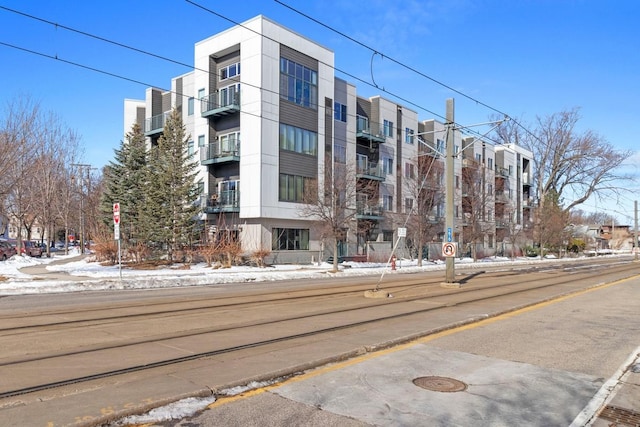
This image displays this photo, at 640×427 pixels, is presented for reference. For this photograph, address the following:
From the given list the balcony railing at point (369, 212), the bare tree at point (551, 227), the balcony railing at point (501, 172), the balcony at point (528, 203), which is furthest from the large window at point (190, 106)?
the balcony at point (528, 203)

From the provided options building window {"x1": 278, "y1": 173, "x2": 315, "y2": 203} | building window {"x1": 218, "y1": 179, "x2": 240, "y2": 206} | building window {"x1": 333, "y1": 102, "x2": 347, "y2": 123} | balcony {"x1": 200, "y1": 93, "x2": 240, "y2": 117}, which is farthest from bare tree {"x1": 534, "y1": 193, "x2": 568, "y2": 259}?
balcony {"x1": 200, "y1": 93, "x2": 240, "y2": 117}

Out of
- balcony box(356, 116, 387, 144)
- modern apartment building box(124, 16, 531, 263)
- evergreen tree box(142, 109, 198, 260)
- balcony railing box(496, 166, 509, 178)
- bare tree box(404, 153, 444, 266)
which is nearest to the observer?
evergreen tree box(142, 109, 198, 260)

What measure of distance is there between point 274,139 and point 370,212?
12514 mm

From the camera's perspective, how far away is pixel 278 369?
648 centimetres

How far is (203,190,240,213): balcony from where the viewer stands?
3691cm

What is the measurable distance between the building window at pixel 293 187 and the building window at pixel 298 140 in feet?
6.81

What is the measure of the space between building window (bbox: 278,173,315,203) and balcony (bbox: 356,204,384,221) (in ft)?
17.6

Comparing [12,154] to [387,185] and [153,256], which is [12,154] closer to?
[153,256]

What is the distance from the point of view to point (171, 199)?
1367 inches

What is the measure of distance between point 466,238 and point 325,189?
73.5 feet

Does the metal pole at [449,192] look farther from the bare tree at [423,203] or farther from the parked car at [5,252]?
the parked car at [5,252]

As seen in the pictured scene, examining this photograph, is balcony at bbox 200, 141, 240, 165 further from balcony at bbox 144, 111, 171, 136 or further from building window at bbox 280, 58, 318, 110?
balcony at bbox 144, 111, 171, 136

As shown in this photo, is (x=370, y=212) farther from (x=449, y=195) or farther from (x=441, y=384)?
(x=441, y=384)

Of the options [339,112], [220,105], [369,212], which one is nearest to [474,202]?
[369,212]
